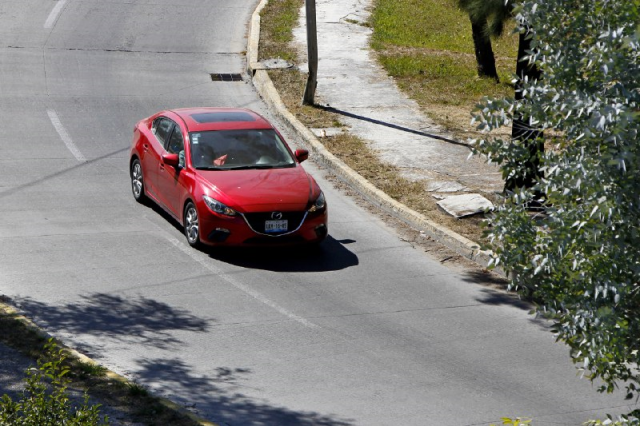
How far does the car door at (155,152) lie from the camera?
14.4 metres

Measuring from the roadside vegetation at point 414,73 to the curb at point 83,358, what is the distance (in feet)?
20.2

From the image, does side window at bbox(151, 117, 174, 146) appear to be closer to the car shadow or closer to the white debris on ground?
the car shadow

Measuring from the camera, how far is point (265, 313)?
437 inches

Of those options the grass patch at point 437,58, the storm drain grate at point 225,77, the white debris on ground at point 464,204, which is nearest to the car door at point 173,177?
the white debris on ground at point 464,204

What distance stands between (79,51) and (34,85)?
3.47 m

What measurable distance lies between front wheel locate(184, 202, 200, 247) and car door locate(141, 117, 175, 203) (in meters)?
1.05

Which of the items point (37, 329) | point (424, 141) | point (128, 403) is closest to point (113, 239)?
point (37, 329)

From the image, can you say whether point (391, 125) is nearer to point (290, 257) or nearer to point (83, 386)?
point (290, 257)

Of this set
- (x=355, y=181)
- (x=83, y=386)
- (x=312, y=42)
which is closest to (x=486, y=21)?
(x=312, y=42)

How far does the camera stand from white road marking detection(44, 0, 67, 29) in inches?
1069

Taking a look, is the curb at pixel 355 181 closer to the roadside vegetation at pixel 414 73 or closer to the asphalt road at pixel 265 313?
the roadside vegetation at pixel 414 73

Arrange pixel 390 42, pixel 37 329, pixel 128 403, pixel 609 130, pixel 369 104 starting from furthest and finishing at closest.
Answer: pixel 390 42 → pixel 369 104 → pixel 37 329 → pixel 128 403 → pixel 609 130

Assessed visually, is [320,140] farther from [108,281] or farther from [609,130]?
[609,130]

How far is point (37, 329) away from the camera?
9836mm
